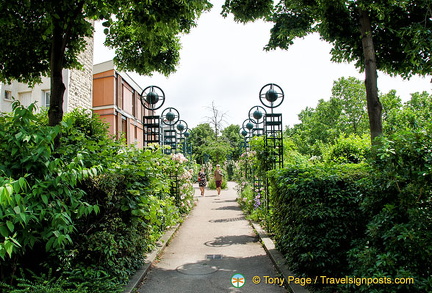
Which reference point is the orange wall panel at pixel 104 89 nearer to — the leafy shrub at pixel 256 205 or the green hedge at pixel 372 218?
the leafy shrub at pixel 256 205

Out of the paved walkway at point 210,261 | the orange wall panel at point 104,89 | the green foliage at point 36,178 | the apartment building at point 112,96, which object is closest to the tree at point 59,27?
the green foliage at point 36,178

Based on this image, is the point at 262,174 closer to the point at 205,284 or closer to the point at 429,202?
the point at 205,284

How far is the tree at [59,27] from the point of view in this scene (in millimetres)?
4801

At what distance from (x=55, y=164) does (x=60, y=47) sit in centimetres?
278

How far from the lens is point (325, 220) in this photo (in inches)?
163

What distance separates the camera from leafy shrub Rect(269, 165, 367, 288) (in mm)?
4051

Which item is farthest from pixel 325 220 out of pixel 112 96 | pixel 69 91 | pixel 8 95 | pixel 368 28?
pixel 112 96

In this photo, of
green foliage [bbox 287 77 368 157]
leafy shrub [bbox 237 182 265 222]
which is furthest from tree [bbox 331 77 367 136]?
leafy shrub [bbox 237 182 265 222]

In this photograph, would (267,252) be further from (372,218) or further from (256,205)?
(256,205)

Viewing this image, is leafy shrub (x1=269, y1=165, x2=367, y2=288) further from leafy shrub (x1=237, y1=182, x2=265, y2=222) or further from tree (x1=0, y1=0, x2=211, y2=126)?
leafy shrub (x1=237, y1=182, x2=265, y2=222)

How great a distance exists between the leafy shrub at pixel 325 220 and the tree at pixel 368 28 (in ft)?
5.31

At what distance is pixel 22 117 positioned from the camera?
3.31 meters

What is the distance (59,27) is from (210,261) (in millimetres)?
4945

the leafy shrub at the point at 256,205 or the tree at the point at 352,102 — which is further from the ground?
the tree at the point at 352,102
